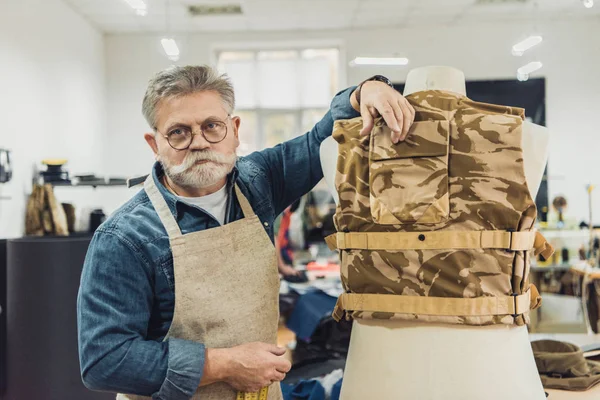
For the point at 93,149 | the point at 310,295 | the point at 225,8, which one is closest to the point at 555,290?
the point at 310,295

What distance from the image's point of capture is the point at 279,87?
911 cm

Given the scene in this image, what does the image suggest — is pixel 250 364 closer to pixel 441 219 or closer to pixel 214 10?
pixel 441 219

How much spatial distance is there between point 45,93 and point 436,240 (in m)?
6.01

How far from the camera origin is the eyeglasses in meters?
1.47

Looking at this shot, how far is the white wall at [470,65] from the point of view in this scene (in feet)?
28.0

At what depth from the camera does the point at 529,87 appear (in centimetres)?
855

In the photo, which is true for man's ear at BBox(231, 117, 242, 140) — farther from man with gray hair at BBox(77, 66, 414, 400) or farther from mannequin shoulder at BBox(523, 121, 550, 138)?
mannequin shoulder at BBox(523, 121, 550, 138)

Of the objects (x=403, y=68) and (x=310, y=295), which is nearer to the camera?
(x=310, y=295)

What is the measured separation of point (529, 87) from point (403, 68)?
2.03 meters

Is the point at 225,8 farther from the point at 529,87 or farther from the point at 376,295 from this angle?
the point at 376,295

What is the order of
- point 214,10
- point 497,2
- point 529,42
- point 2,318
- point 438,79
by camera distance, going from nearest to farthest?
1. point 438,79
2. point 2,318
3. point 529,42
4. point 497,2
5. point 214,10

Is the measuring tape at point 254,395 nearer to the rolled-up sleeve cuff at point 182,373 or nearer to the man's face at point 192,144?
the rolled-up sleeve cuff at point 182,373

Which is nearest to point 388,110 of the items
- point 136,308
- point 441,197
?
point 441,197

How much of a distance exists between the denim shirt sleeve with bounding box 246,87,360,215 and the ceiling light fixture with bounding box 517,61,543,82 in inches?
257
